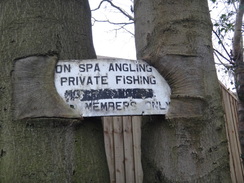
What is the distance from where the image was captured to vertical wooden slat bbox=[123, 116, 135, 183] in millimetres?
3393

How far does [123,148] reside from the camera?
3.47m

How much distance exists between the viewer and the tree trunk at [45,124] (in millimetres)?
1227

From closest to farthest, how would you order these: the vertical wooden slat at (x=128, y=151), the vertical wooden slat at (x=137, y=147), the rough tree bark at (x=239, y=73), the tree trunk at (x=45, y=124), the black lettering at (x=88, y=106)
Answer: the tree trunk at (x=45, y=124) → the black lettering at (x=88, y=106) → the rough tree bark at (x=239, y=73) → the vertical wooden slat at (x=137, y=147) → the vertical wooden slat at (x=128, y=151)

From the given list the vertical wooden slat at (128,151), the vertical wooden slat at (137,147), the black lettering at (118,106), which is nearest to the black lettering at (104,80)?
the black lettering at (118,106)

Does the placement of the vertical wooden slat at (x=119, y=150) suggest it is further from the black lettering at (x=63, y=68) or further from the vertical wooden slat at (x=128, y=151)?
the black lettering at (x=63, y=68)

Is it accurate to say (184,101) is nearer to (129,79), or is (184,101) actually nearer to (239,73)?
(129,79)

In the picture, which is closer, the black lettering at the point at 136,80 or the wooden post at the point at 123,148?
the black lettering at the point at 136,80

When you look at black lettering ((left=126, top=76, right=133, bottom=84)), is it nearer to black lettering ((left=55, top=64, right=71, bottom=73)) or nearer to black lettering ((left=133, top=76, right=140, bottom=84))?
black lettering ((left=133, top=76, right=140, bottom=84))

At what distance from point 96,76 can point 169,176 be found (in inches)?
→ 20.8

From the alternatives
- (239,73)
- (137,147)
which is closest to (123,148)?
(137,147)

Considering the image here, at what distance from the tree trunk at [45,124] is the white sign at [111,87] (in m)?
0.07

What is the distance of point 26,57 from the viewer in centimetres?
132

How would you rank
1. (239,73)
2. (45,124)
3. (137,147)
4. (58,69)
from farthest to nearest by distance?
1. (137,147)
2. (239,73)
3. (58,69)
4. (45,124)

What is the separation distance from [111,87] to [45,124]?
0.32 meters
